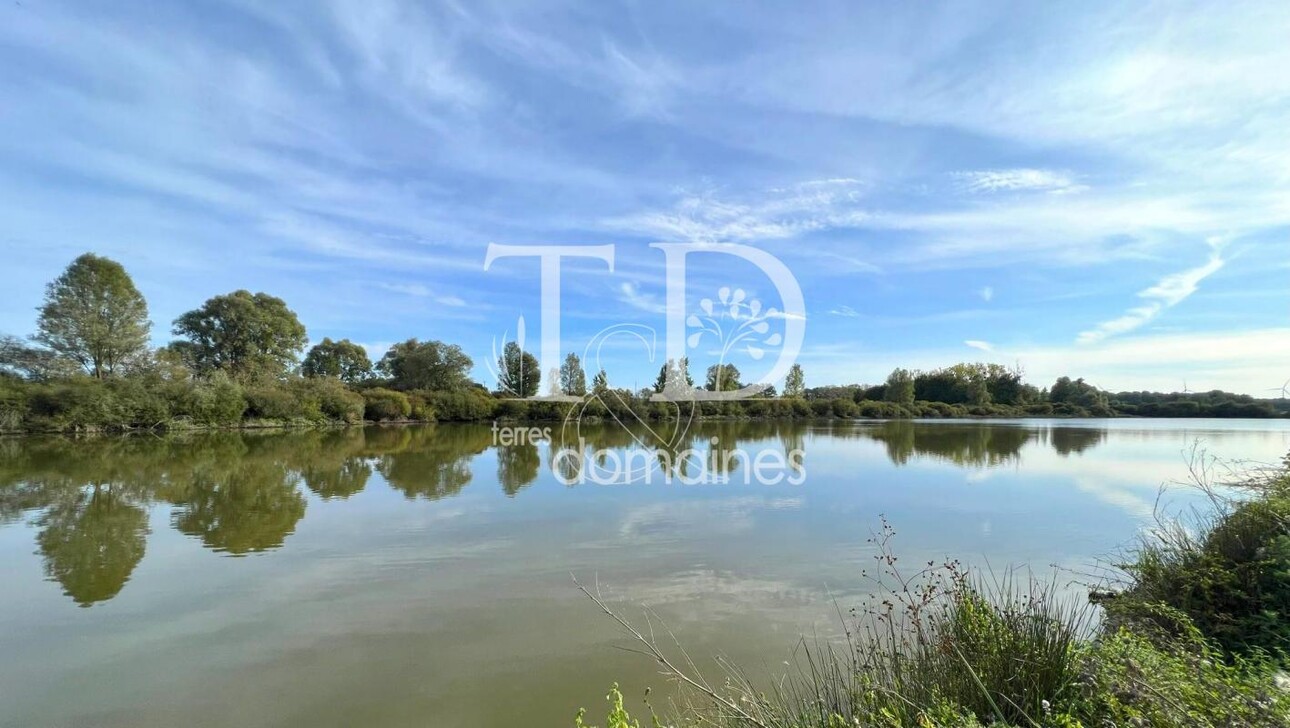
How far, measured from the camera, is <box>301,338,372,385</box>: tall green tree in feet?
155

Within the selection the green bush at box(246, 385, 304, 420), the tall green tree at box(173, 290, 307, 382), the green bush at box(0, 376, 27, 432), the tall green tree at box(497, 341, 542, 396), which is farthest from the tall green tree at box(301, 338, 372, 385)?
the green bush at box(0, 376, 27, 432)

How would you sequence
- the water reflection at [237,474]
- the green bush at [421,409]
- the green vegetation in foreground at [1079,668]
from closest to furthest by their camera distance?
the green vegetation in foreground at [1079,668] < the water reflection at [237,474] < the green bush at [421,409]

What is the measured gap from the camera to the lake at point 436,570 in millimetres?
3863

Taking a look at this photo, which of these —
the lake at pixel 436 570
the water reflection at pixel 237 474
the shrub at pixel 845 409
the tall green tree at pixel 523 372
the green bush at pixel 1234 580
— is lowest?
the lake at pixel 436 570

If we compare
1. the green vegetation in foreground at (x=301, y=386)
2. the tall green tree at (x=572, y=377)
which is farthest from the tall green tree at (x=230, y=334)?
the tall green tree at (x=572, y=377)

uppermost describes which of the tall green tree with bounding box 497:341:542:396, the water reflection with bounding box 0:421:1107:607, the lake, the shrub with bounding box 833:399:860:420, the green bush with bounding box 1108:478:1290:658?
the tall green tree with bounding box 497:341:542:396

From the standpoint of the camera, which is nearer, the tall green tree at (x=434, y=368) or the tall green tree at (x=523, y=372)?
the tall green tree at (x=523, y=372)

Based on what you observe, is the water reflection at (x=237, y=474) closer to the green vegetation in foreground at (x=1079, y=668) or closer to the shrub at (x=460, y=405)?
the green vegetation in foreground at (x=1079, y=668)

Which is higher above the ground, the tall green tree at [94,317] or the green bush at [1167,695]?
the tall green tree at [94,317]

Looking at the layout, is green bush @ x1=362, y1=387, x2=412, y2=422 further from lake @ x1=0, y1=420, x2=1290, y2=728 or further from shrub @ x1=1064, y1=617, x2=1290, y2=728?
shrub @ x1=1064, y1=617, x2=1290, y2=728

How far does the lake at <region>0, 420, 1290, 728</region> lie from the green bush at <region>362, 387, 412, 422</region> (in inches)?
929

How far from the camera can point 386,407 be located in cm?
3781

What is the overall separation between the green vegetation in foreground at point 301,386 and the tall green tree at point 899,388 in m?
0.16

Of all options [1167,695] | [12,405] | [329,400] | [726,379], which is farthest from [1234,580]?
[329,400]
